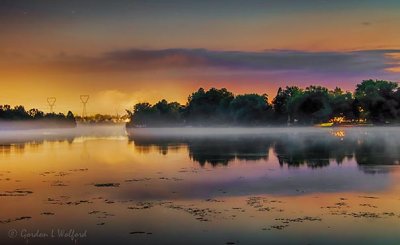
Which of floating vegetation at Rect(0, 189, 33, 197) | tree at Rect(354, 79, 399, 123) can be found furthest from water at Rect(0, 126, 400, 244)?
tree at Rect(354, 79, 399, 123)

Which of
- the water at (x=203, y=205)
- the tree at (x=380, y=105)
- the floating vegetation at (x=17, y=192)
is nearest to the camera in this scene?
the water at (x=203, y=205)

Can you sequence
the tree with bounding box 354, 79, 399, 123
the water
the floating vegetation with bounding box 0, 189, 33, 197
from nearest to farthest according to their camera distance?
the water < the floating vegetation with bounding box 0, 189, 33, 197 < the tree with bounding box 354, 79, 399, 123

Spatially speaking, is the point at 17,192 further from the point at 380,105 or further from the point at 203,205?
the point at 380,105

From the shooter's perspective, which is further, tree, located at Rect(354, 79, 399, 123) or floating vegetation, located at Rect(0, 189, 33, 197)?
tree, located at Rect(354, 79, 399, 123)

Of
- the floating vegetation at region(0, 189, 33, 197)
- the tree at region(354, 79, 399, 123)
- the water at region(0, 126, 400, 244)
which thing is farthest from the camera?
the tree at region(354, 79, 399, 123)

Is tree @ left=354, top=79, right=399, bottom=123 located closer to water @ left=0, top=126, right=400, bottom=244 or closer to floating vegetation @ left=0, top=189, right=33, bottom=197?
water @ left=0, top=126, right=400, bottom=244

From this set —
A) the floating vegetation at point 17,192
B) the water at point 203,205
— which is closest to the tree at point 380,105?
→ the water at point 203,205

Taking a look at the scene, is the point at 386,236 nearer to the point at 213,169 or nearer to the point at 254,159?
the point at 213,169

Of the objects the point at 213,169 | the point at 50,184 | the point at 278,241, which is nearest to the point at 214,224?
the point at 278,241

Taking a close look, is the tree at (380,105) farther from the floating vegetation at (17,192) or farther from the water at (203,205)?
the floating vegetation at (17,192)

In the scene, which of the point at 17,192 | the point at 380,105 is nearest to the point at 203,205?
the point at 17,192

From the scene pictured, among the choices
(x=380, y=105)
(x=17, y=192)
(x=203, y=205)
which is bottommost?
(x=203, y=205)

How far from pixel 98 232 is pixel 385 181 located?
1612 centimetres

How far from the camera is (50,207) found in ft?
68.2
